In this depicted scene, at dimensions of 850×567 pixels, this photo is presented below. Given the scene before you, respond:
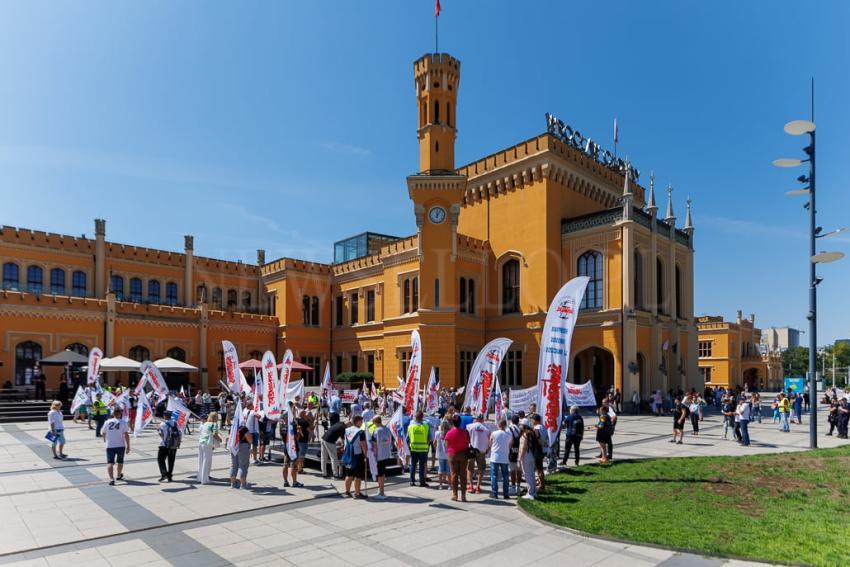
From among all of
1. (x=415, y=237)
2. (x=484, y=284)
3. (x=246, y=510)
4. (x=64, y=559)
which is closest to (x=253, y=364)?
(x=415, y=237)

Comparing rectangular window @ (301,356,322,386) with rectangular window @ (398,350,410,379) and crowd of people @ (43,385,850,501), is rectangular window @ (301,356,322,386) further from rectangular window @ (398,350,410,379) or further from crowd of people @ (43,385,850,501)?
crowd of people @ (43,385,850,501)

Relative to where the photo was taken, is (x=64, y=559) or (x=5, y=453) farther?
(x=5, y=453)

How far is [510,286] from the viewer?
38.5 metres

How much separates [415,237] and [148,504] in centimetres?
2781

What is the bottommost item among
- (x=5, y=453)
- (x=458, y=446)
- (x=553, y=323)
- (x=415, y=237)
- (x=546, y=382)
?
(x=5, y=453)

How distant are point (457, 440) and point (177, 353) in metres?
34.3

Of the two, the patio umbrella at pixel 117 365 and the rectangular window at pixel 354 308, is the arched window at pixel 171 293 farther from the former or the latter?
the patio umbrella at pixel 117 365

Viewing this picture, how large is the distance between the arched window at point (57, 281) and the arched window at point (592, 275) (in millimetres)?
37918

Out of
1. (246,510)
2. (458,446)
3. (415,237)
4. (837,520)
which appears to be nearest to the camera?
(837,520)

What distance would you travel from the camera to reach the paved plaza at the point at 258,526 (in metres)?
8.13

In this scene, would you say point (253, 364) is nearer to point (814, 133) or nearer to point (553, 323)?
point (553, 323)

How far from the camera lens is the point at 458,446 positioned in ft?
37.4

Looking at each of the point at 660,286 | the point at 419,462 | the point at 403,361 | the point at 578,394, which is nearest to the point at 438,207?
the point at 403,361

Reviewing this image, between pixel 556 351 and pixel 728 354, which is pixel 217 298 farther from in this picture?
pixel 728 354
